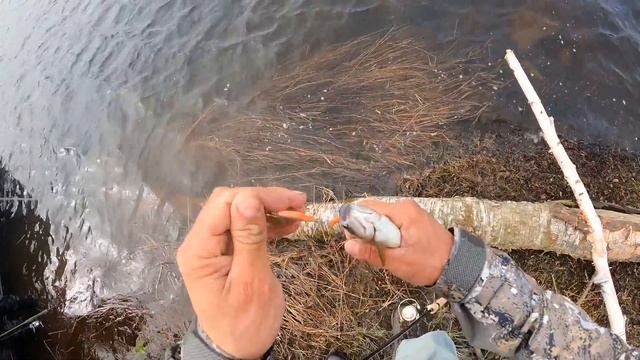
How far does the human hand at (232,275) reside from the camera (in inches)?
82.7

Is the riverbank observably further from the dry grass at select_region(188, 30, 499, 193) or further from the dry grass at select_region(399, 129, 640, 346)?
the dry grass at select_region(188, 30, 499, 193)

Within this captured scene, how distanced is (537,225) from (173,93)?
5325 mm

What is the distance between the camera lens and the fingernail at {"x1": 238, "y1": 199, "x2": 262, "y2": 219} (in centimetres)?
210

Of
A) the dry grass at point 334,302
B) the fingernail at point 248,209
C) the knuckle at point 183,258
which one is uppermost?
the fingernail at point 248,209

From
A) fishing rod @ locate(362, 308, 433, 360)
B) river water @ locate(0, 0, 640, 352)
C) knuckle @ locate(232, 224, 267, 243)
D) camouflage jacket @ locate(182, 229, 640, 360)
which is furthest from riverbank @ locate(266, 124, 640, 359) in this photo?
knuckle @ locate(232, 224, 267, 243)

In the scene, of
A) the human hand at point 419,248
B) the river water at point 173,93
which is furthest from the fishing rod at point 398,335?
the river water at point 173,93

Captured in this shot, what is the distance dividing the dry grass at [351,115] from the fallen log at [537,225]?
1.15 meters

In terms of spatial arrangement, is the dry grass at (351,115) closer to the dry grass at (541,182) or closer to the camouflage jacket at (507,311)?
the dry grass at (541,182)

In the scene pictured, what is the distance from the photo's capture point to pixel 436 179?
5.93m

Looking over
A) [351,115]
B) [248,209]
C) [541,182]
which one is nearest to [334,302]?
[351,115]

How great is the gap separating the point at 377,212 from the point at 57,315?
19.6 ft

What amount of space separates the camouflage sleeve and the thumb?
36.1 inches

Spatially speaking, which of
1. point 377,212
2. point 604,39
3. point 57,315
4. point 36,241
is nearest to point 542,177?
point 604,39

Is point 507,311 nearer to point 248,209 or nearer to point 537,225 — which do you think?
point 248,209
